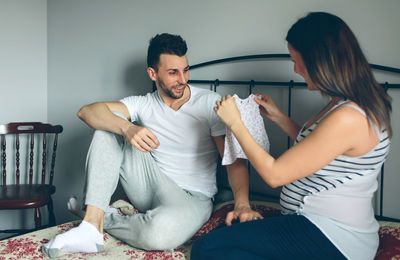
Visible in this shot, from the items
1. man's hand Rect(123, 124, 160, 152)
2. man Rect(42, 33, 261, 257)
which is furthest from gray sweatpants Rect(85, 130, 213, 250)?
man's hand Rect(123, 124, 160, 152)

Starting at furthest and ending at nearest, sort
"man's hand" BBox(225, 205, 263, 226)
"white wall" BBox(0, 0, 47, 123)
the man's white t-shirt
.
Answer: "white wall" BBox(0, 0, 47, 123) → the man's white t-shirt → "man's hand" BBox(225, 205, 263, 226)

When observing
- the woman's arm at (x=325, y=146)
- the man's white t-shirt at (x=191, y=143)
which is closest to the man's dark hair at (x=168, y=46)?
the man's white t-shirt at (x=191, y=143)

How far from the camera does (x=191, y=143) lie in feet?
6.41

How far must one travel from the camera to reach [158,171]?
6.12ft

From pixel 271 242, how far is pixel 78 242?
2.45 feet

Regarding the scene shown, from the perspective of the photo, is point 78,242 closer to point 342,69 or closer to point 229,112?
point 229,112

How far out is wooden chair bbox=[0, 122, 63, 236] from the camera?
2.33 metres

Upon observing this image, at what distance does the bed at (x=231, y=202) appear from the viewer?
1.56 m

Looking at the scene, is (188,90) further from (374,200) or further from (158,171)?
(374,200)

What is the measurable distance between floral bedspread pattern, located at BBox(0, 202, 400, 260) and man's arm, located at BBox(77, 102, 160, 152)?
1.29ft

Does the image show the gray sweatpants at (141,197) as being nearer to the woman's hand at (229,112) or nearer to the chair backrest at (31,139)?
the woman's hand at (229,112)

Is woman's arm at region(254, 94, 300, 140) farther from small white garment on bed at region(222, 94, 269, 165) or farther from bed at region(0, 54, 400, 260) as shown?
bed at region(0, 54, 400, 260)

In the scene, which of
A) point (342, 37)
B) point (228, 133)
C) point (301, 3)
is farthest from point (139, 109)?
point (342, 37)

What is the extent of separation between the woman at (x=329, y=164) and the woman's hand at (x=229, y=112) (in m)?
0.05
